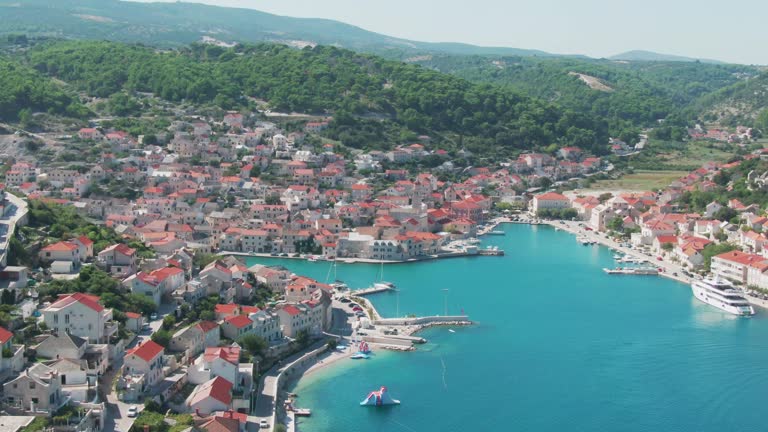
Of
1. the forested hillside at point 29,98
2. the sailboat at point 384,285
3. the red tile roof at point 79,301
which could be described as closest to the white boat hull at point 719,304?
the sailboat at point 384,285

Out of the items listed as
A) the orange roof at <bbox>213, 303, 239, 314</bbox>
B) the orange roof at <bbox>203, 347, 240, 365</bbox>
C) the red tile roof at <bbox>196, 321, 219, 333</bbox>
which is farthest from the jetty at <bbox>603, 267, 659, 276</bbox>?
the orange roof at <bbox>203, 347, 240, 365</bbox>

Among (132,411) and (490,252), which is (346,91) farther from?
(132,411)

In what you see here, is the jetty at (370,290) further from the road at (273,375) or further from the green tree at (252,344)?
the green tree at (252,344)

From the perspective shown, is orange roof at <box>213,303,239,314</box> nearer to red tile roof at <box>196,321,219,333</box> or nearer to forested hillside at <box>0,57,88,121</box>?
red tile roof at <box>196,321,219,333</box>

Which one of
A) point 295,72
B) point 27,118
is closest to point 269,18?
point 295,72

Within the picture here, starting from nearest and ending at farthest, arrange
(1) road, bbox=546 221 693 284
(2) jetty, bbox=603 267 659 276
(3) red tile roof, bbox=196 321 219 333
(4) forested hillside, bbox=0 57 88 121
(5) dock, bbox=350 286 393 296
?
1. (3) red tile roof, bbox=196 321 219 333
2. (5) dock, bbox=350 286 393 296
3. (1) road, bbox=546 221 693 284
4. (2) jetty, bbox=603 267 659 276
5. (4) forested hillside, bbox=0 57 88 121

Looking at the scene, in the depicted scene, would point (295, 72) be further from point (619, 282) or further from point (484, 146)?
point (619, 282)
